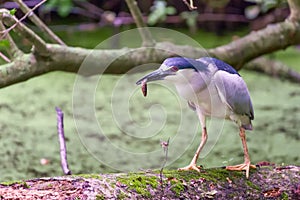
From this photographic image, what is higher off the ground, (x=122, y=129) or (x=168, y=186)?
(x=168, y=186)

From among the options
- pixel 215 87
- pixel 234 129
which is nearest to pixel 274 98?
pixel 234 129

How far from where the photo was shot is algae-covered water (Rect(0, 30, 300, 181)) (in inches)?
94.1

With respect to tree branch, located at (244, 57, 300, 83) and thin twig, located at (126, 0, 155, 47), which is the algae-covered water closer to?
tree branch, located at (244, 57, 300, 83)

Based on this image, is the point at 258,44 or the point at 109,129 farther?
the point at 109,129

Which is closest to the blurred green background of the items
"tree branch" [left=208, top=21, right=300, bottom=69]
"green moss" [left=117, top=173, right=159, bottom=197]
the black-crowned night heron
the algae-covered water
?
the algae-covered water

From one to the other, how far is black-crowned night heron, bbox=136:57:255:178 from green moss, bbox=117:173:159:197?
0.16 m

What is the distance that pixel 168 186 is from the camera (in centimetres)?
130

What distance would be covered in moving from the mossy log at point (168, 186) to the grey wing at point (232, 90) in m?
0.16

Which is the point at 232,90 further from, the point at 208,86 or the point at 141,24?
the point at 141,24

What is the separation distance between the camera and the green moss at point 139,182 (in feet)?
4.11

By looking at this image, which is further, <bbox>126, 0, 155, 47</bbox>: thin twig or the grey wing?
<bbox>126, 0, 155, 47</bbox>: thin twig

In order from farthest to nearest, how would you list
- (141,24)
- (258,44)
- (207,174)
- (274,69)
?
(274,69) < (258,44) < (141,24) < (207,174)

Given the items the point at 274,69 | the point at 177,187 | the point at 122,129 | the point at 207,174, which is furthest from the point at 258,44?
the point at 177,187

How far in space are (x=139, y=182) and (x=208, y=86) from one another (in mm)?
303
